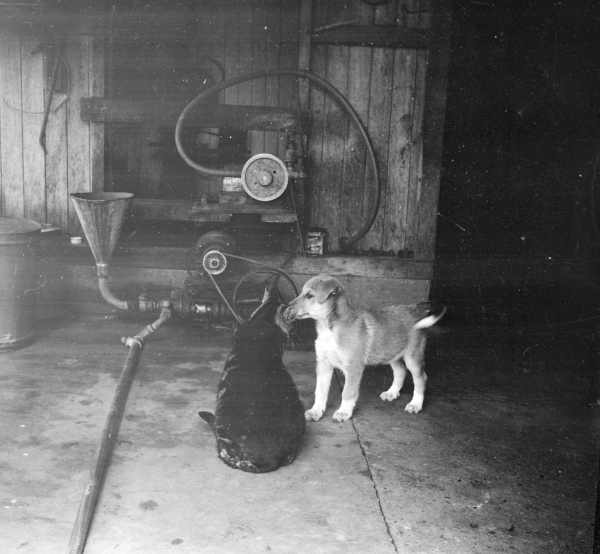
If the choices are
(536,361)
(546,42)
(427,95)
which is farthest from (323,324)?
(546,42)

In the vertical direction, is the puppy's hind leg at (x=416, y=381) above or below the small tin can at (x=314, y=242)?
below

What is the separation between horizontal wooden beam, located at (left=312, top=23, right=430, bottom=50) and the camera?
661cm

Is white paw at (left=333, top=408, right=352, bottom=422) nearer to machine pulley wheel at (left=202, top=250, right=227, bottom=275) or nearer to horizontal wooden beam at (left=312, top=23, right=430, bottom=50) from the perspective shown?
machine pulley wheel at (left=202, top=250, right=227, bottom=275)

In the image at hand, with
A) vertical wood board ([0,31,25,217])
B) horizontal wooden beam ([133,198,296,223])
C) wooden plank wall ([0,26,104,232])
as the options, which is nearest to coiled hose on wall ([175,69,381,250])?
horizontal wooden beam ([133,198,296,223])

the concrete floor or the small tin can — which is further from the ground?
the small tin can

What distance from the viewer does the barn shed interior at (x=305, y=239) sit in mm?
3957

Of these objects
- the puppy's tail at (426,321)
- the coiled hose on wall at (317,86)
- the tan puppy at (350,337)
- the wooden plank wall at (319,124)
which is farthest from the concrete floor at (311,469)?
the wooden plank wall at (319,124)

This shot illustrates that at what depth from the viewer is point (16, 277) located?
575 centimetres

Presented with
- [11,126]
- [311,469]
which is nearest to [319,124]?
[11,126]

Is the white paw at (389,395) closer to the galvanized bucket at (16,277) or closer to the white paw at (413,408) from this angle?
the white paw at (413,408)

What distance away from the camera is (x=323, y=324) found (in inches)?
177

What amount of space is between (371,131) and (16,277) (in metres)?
3.49

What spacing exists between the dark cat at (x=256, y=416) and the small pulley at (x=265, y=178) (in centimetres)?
207

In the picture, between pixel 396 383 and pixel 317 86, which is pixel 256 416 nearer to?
pixel 396 383
